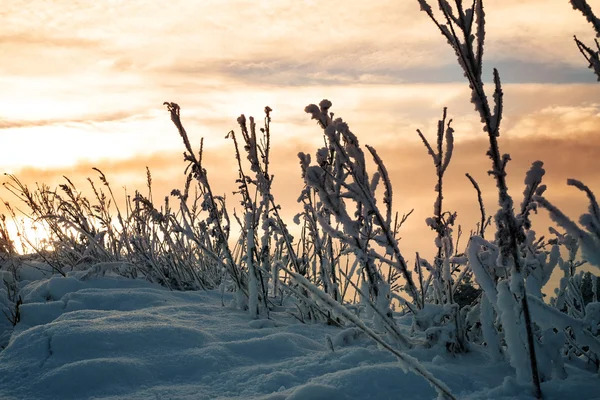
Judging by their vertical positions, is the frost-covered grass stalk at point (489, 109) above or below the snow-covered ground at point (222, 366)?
above

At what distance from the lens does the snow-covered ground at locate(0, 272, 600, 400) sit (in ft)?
5.44

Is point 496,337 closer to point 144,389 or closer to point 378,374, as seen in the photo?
point 378,374

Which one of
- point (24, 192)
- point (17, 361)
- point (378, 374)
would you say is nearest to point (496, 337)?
point (378, 374)

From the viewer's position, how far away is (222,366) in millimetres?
2006

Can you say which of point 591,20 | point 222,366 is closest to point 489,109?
point 591,20

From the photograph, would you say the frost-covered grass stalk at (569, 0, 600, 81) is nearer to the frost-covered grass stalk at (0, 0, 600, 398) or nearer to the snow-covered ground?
the frost-covered grass stalk at (0, 0, 600, 398)

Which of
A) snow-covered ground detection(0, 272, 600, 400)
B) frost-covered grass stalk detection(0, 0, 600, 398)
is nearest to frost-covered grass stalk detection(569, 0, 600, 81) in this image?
frost-covered grass stalk detection(0, 0, 600, 398)

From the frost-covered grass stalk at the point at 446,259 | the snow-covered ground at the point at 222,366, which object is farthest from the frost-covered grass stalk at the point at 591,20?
the snow-covered ground at the point at 222,366

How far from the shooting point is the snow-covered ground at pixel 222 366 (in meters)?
1.66

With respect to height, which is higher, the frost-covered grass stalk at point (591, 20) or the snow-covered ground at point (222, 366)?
the frost-covered grass stalk at point (591, 20)

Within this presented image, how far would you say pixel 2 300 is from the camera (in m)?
3.88

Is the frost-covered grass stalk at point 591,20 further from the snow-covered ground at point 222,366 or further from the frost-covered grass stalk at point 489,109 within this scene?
the snow-covered ground at point 222,366

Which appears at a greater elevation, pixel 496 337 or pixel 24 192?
pixel 24 192

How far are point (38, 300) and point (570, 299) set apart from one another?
330 centimetres
